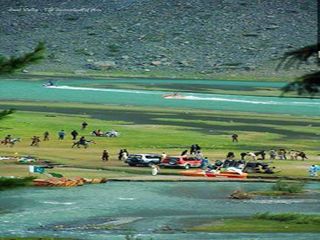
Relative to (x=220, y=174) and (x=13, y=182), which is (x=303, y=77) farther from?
(x=220, y=174)

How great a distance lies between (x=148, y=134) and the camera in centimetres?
8650

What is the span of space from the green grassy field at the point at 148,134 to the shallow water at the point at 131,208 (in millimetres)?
6573

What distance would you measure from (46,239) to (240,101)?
113667 millimetres

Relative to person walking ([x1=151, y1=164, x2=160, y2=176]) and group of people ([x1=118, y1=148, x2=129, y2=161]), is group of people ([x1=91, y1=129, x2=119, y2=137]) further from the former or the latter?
person walking ([x1=151, y1=164, x2=160, y2=176])

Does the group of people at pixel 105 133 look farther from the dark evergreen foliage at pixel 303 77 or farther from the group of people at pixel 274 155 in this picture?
the dark evergreen foliage at pixel 303 77

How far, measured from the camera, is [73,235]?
1487 inches

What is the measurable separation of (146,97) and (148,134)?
6577 cm

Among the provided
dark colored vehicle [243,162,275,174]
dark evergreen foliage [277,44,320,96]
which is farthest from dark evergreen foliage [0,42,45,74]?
dark colored vehicle [243,162,275,174]

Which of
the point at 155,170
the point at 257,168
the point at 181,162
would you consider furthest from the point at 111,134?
the point at 155,170

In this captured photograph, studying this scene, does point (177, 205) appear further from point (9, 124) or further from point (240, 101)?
point (240, 101)

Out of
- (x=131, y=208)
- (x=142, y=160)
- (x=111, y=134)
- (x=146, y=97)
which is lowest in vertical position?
(x=131, y=208)

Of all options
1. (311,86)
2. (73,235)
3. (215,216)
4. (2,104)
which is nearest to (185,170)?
(215,216)

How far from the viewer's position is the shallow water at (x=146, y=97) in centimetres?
13488

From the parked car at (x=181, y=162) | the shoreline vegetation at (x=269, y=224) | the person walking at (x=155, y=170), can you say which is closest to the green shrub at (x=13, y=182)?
the shoreline vegetation at (x=269, y=224)
